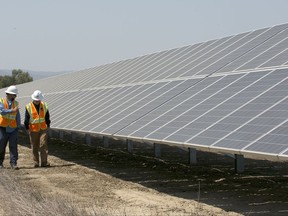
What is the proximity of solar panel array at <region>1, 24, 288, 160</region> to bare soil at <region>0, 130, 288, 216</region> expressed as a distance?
116 centimetres

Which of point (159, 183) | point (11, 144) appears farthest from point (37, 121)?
point (159, 183)

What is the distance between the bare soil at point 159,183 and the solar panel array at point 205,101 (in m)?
1.16

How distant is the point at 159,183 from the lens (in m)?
12.5

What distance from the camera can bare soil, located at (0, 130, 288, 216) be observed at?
952 cm

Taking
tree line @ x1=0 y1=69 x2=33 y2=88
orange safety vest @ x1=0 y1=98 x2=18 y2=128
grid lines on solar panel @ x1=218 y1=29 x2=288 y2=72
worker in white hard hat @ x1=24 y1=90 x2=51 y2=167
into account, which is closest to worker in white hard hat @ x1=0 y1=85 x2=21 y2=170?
orange safety vest @ x1=0 y1=98 x2=18 y2=128

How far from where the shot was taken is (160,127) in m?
11.7

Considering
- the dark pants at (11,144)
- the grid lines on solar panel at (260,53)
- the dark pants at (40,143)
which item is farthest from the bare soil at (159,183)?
the grid lines on solar panel at (260,53)

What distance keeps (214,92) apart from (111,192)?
3406 millimetres

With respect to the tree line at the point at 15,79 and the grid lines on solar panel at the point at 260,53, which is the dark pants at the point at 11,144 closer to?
the grid lines on solar panel at the point at 260,53

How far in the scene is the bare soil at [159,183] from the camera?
952cm

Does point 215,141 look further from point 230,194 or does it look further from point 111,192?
point 111,192

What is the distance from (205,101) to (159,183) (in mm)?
2199

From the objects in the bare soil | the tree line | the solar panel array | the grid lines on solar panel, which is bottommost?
the tree line

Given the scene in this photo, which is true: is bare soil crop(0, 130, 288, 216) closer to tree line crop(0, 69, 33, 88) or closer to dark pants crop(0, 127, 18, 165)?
dark pants crop(0, 127, 18, 165)
